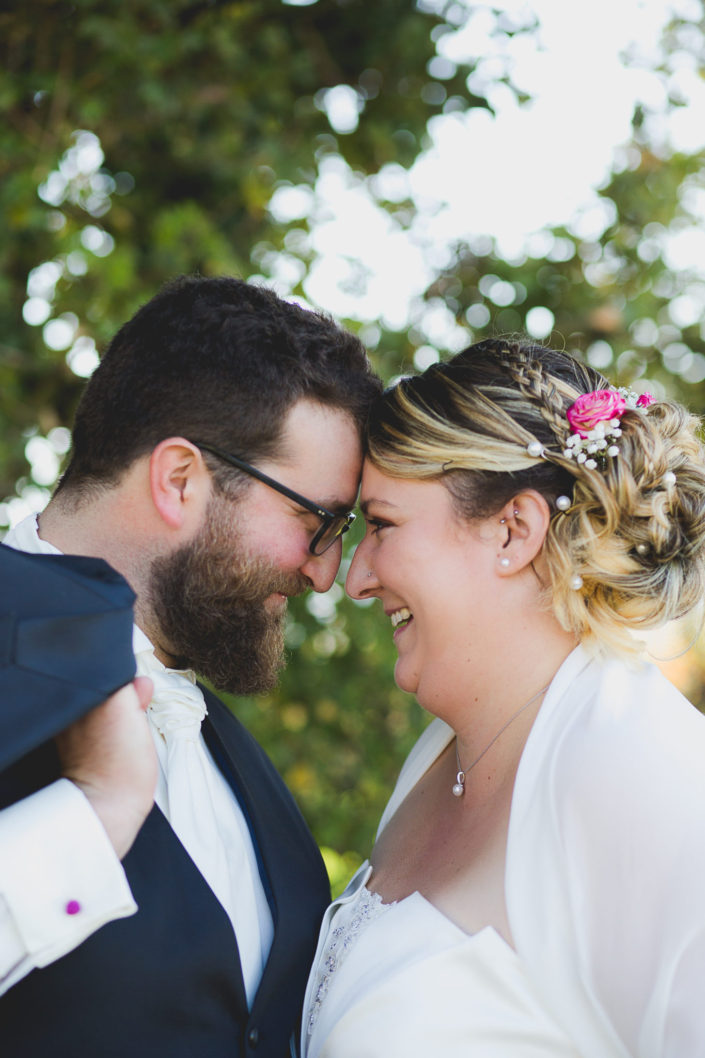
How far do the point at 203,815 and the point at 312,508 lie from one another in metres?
0.81

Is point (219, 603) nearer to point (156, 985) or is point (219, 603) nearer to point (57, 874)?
point (156, 985)

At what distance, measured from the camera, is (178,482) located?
243 cm

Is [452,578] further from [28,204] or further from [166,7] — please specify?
[166,7]

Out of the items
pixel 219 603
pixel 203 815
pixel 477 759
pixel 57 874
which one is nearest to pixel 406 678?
pixel 477 759

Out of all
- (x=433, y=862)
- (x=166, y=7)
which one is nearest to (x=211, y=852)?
(x=433, y=862)

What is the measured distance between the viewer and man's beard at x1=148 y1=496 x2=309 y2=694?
2436 millimetres

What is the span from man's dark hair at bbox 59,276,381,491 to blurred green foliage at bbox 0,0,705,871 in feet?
3.75

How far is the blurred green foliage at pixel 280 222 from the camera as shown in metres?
3.77

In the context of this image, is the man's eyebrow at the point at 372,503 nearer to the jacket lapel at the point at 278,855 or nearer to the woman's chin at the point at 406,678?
the woman's chin at the point at 406,678

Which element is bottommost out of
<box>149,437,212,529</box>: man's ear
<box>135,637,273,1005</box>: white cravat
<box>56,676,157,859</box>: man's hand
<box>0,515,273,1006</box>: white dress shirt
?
<box>135,637,273,1005</box>: white cravat

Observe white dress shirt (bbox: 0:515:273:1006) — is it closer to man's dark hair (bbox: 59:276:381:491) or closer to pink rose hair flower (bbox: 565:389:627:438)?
man's dark hair (bbox: 59:276:381:491)

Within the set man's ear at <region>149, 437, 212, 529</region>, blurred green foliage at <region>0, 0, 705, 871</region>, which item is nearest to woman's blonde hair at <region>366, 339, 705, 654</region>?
man's ear at <region>149, 437, 212, 529</region>

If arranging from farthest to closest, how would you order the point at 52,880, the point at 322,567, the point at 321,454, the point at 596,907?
the point at 322,567
the point at 321,454
the point at 596,907
the point at 52,880

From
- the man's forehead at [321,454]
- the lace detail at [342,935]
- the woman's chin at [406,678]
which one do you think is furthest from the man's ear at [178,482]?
A: the lace detail at [342,935]
